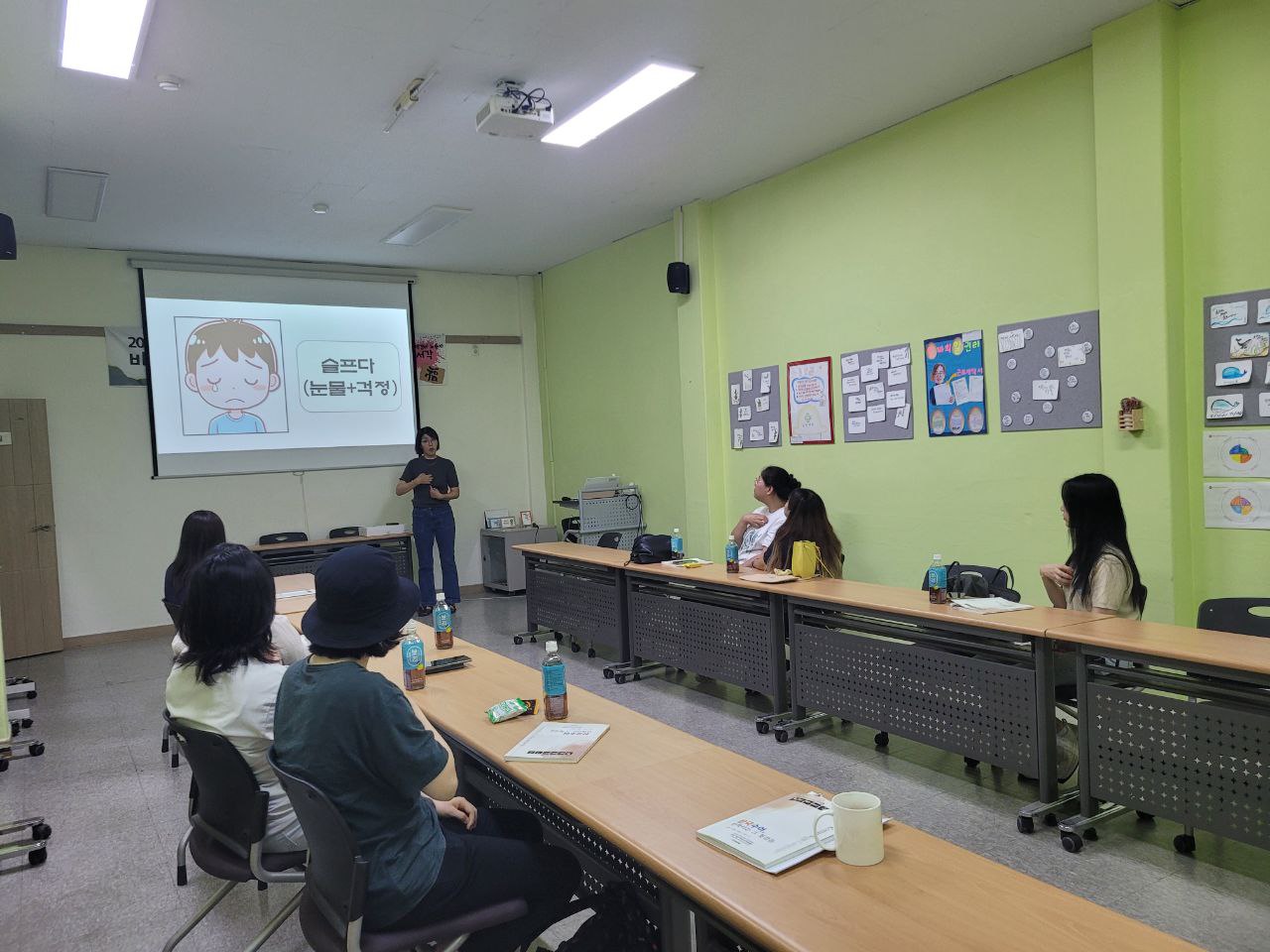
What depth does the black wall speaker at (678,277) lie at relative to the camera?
647cm

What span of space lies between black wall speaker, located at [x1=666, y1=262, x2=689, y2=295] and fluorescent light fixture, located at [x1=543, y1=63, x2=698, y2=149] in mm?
1657

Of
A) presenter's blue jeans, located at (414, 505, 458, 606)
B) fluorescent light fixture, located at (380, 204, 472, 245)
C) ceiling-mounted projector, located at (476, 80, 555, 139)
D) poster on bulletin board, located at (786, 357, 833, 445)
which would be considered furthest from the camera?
presenter's blue jeans, located at (414, 505, 458, 606)

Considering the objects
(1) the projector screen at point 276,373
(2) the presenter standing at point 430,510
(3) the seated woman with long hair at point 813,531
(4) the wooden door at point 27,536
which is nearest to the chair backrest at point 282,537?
(1) the projector screen at point 276,373

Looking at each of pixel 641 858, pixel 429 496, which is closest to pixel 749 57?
pixel 641 858

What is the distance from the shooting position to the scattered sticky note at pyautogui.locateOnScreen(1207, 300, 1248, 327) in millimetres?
3578

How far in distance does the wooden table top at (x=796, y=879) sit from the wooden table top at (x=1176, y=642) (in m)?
1.46

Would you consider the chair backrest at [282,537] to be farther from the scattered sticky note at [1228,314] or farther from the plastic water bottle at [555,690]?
the scattered sticky note at [1228,314]

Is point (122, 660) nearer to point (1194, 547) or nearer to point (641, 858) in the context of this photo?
point (641, 858)

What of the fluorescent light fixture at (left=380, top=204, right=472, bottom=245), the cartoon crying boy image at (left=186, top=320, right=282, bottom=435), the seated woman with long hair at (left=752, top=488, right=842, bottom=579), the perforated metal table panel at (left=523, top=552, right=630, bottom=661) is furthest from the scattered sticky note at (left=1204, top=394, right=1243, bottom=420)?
the cartoon crying boy image at (left=186, top=320, right=282, bottom=435)

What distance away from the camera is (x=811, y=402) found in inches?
224

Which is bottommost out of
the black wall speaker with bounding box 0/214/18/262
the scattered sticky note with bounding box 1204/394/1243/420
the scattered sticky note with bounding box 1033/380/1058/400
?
the scattered sticky note with bounding box 1204/394/1243/420

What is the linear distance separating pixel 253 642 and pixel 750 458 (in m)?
4.51

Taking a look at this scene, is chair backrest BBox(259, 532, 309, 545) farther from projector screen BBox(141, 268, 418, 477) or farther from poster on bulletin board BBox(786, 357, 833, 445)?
poster on bulletin board BBox(786, 357, 833, 445)

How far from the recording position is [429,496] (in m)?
7.71
